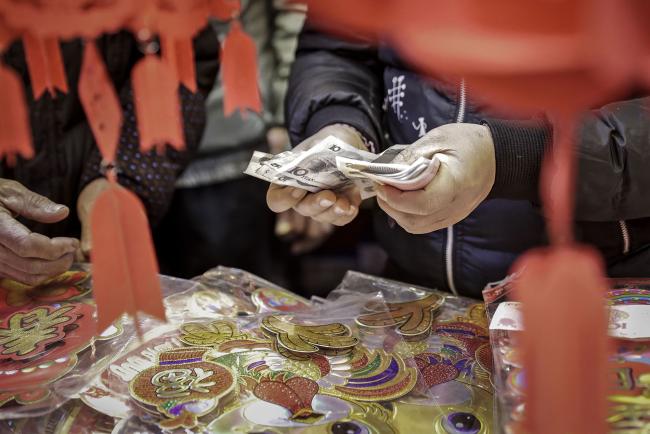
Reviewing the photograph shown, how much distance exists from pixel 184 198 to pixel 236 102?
3.55 feet

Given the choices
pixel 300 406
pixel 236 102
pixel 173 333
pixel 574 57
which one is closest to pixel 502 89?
pixel 574 57

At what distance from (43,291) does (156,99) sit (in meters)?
0.57

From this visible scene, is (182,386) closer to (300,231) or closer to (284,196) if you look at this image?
(284,196)

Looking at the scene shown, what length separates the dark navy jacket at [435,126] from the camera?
0.95 metres

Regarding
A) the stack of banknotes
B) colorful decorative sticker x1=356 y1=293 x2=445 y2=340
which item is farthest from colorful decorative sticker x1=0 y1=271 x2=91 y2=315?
colorful decorative sticker x1=356 y1=293 x2=445 y2=340

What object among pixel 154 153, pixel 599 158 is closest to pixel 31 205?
pixel 154 153

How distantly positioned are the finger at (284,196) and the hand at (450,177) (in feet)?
0.53

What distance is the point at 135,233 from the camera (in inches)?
27.5

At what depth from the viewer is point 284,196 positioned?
3.59 ft

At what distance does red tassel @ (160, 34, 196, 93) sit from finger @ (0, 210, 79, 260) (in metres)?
0.46

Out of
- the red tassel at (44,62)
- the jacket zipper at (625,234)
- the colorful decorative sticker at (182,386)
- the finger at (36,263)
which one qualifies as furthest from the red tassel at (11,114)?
the jacket zipper at (625,234)

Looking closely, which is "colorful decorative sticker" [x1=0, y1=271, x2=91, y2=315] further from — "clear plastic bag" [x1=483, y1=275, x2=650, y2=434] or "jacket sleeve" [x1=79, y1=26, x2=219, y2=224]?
"clear plastic bag" [x1=483, y1=275, x2=650, y2=434]

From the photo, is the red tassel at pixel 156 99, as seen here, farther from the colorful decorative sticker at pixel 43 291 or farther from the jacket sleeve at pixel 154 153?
the jacket sleeve at pixel 154 153

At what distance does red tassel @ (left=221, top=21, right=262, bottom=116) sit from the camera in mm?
715
